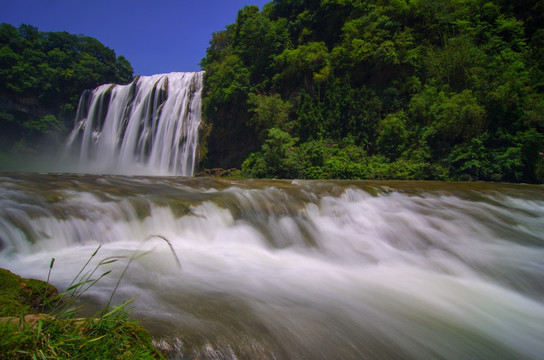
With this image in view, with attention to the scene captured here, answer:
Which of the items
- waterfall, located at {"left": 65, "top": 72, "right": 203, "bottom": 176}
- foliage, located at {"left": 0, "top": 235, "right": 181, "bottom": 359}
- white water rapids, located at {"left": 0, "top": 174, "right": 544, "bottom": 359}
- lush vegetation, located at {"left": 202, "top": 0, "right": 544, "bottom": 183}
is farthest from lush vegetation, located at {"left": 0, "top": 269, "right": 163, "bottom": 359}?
waterfall, located at {"left": 65, "top": 72, "right": 203, "bottom": 176}

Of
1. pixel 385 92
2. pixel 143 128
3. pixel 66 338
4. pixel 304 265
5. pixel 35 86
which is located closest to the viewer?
pixel 66 338

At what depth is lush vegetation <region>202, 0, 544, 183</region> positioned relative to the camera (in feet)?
46.5

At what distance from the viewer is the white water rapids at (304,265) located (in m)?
2.61

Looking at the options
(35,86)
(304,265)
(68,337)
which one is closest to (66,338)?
(68,337)

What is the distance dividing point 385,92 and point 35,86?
126 ft

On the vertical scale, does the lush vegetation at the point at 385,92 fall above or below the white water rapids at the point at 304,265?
above

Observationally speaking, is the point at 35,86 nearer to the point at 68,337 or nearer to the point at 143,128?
the point at 143,128

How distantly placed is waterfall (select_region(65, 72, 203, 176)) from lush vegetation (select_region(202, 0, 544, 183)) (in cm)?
290

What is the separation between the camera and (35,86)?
3488 centimetres

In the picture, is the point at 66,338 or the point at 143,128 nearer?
the point at 66,338

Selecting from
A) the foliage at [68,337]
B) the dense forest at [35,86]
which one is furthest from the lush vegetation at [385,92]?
the dense forest at [35,86]

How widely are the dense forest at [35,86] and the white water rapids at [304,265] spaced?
3621 cm

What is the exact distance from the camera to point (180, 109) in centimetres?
2534

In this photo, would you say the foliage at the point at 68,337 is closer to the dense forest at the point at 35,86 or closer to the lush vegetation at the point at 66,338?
the lush vegetation at the point at 66,338
